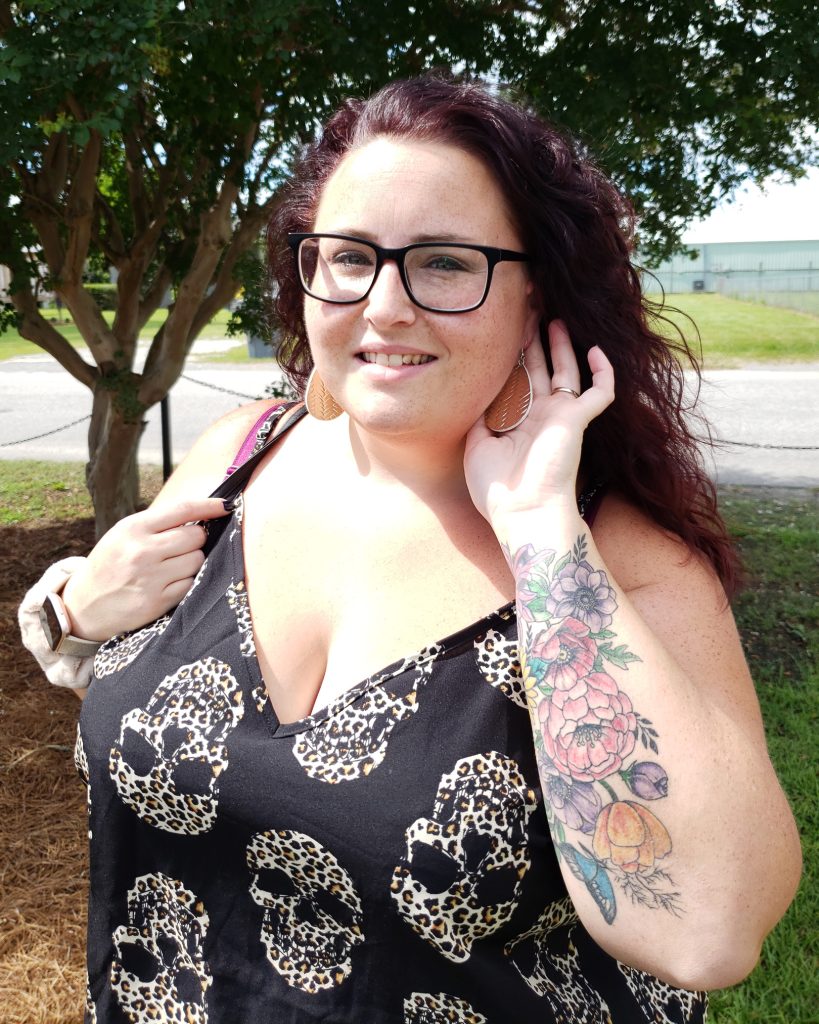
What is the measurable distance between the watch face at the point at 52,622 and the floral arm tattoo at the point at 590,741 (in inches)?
38.2

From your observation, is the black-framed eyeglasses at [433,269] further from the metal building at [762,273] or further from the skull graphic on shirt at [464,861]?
the metal building at [762,273]

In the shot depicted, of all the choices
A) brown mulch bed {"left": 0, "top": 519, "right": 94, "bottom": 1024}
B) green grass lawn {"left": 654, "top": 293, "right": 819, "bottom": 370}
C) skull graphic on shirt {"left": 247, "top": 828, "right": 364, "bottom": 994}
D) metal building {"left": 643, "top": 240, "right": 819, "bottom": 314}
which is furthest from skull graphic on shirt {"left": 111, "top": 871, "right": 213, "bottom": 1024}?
metal building {"left": 643, "top": 240, "right": 819, "bottom": 314}

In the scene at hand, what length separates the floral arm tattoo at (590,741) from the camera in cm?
127

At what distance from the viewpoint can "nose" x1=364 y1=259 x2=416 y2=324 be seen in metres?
1.49

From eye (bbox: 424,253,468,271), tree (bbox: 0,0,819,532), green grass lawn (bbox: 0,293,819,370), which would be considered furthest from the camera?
green grass lawn (bbox: 0,293,819,370)

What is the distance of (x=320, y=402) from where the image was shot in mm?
1842

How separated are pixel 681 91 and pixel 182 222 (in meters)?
3.47

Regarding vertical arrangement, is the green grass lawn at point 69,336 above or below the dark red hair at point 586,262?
below

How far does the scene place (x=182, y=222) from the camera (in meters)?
6.29

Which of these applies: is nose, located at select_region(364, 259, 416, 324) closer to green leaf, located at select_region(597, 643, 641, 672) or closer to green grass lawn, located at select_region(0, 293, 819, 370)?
green leaf, located at select_region(597, 643, 641, 672)

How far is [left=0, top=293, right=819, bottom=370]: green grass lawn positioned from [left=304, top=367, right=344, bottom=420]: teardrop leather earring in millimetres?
15053

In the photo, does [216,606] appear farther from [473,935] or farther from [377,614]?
[473,935]

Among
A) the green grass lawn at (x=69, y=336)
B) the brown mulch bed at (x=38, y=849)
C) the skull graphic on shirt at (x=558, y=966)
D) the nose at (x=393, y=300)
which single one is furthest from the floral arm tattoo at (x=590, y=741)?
the green grass lawn at (x=69, y=336)

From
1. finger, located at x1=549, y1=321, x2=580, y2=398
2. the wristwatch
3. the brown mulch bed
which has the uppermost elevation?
finger, located at x1=549, y1=321, x2=580, y2=398
